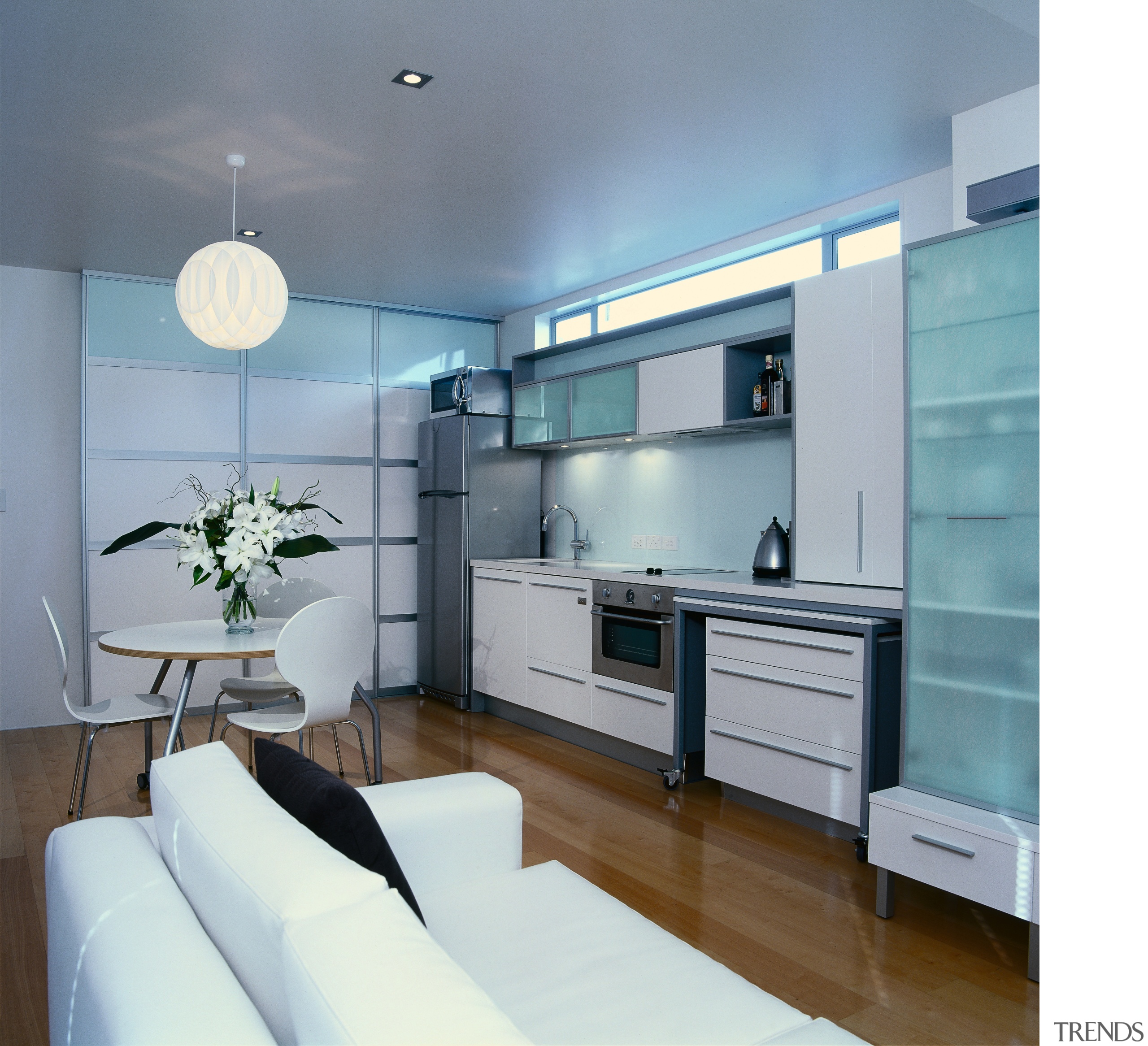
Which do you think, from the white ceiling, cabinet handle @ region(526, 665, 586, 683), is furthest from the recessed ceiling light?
cabinet handle @ region(526, 665, 586, 683)

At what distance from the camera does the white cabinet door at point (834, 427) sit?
3479mm

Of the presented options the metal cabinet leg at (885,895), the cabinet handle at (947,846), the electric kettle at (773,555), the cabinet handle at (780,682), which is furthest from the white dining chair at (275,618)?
the cabinet handle at (947,846)

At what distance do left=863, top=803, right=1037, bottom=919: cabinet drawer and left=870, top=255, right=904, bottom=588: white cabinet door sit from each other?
3.36 ft

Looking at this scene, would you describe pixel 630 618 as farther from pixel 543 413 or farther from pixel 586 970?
pixel 586 970

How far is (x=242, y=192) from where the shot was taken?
154 inches

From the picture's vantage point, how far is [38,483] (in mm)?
5125

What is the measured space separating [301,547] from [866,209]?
2.82 m

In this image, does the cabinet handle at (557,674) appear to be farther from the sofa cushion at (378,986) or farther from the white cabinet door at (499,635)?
the sofa cushion at (378,986)

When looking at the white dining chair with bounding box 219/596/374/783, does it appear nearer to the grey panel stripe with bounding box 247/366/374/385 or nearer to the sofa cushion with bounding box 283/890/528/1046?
the sofa cushion with bounding box 283/890/528/1046

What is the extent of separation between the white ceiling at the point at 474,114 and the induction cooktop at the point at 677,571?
1.71 m

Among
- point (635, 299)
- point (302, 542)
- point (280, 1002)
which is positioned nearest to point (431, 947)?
point (280, 1002)

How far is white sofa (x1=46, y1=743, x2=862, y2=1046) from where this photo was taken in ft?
2.66
